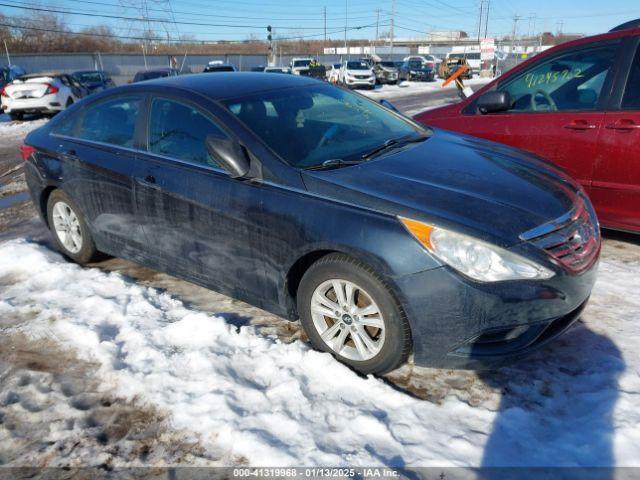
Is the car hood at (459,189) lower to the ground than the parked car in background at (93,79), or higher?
higher

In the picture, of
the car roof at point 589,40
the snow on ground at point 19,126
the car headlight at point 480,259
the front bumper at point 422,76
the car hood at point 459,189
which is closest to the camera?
the car headlight at point 480,259

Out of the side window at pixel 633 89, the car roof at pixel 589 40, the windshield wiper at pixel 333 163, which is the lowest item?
the windshield wiper at pixel 333 163

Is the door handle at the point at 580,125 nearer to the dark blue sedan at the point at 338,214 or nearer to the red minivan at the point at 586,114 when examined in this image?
the red minivan at the point at 586,114

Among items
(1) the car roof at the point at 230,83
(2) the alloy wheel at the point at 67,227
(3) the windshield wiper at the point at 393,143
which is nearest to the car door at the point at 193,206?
(1) the car roof at the point at 230,83

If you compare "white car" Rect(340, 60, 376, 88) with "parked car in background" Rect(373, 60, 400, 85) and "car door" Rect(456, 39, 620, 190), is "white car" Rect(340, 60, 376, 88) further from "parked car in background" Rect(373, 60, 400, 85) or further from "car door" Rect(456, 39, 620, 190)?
"car door" Rect(456, 39, 620, 190)

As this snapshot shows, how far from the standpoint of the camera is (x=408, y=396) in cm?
270

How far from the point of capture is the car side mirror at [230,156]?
10.0ft

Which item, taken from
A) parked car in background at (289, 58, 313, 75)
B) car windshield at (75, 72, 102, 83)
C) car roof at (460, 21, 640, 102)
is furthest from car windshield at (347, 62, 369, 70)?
car roof at (460, 21, 640, 102)

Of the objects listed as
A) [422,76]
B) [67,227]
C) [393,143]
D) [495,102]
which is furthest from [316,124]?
[422,76]

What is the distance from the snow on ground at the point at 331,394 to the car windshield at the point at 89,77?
20873mm

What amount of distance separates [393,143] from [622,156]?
1.93m

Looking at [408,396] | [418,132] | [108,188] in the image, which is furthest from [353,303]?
[108,188]

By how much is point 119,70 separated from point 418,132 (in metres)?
37.2

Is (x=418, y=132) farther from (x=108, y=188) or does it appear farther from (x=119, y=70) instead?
(x=119, y=70)
